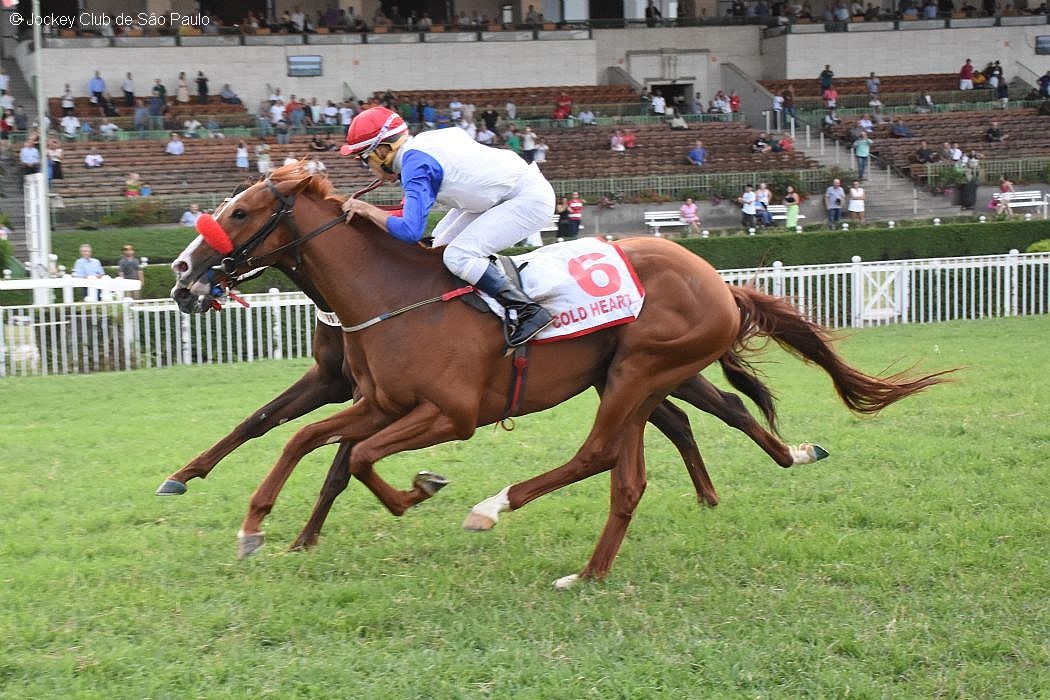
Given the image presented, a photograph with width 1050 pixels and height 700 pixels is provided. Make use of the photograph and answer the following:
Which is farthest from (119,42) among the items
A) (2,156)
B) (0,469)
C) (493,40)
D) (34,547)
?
(34,547)

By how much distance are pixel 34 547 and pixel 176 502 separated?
1102 mm

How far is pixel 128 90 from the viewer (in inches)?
1196

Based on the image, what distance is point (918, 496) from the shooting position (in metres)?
6.53

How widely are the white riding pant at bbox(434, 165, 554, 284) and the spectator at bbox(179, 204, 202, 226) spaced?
15.7 m

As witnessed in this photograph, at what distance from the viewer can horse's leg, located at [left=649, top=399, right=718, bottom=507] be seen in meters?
6.64

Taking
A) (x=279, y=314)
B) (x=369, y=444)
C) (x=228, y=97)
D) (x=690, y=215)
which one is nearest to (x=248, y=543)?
(x=369, y=444)

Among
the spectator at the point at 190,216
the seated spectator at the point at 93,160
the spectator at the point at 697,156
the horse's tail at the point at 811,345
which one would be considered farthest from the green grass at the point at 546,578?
the spectator at the point at 697,156

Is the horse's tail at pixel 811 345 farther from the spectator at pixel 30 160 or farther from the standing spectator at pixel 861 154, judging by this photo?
the standing spectator at pixel 861 154

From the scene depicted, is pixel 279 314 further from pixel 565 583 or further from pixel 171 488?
pixel 565 583

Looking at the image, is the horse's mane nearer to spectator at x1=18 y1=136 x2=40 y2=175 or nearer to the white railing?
the white railing

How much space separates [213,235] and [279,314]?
902 centimetres

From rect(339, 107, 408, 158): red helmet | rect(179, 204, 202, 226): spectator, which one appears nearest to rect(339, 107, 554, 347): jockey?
rect(339, 107, 408, 158): red helmet

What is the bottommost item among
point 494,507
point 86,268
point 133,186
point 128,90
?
point 494,507

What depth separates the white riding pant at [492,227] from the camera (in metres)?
5.45
